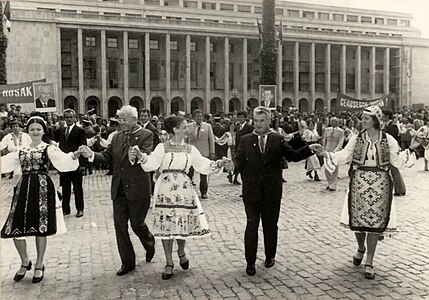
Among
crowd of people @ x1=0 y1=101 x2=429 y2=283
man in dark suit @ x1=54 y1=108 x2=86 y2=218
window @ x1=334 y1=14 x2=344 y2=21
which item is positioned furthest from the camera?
window @ x1=334 y1=14 x2=344 y2=21

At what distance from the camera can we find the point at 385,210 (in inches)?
244

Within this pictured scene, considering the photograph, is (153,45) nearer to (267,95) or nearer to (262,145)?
(267,95)

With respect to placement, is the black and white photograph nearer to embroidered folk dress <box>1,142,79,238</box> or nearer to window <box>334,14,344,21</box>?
embroidered folk dress <box>1,142,79,238</box>

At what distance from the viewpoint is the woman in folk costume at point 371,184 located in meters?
6.17

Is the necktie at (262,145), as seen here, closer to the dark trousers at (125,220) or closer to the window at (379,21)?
the dark trousers at (125,220)

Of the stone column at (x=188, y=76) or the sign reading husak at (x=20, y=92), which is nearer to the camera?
the sign reading husak at (x=20, y=92)

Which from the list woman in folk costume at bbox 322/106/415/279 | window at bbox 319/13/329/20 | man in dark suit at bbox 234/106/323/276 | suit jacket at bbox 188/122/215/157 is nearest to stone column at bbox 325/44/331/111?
window at bbox 319/13/329/20

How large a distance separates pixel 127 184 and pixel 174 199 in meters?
0.61

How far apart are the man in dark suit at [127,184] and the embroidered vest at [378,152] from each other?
2.56 meters

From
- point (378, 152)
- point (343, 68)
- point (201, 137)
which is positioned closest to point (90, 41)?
point (343, 68)

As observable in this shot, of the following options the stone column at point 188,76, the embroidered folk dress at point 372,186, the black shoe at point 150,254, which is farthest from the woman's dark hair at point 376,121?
the stone column at point 188,76

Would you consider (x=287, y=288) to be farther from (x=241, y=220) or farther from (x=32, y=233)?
(x=241, y=220)

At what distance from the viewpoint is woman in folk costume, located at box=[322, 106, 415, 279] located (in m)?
6.17

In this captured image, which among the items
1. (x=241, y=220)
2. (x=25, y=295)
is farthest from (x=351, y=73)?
(x=25, y=295)
